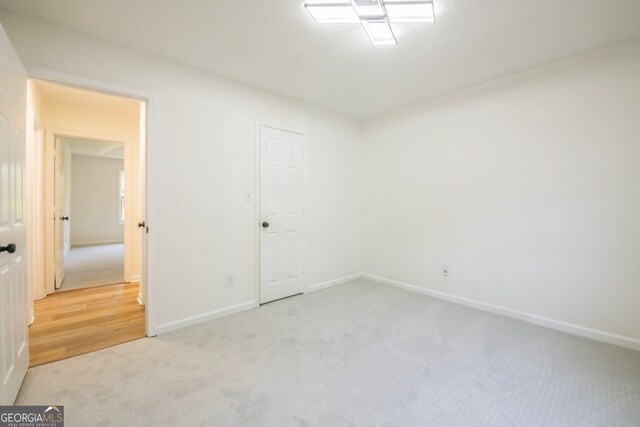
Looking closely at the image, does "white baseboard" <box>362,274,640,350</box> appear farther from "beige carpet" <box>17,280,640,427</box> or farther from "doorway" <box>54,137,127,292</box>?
"doorway" <box>54,137,127,292</box>

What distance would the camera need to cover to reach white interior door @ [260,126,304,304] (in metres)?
3.26

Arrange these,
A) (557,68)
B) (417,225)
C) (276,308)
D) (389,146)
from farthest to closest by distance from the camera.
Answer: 1. (389,146)
2. (417,225)
3. (276,308)
4. (557,68)

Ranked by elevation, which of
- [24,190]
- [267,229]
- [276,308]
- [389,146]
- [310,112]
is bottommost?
[276,308]

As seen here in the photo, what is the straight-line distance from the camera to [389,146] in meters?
4.02

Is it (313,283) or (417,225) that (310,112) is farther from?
(313,283)

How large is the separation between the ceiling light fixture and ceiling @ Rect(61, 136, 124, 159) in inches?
229

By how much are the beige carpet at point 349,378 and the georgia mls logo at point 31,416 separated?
0.16 feet

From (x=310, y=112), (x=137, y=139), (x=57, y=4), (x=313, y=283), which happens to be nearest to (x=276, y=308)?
(x=313, y=283)

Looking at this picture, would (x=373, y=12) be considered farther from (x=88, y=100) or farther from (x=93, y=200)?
(x=93, y=200)

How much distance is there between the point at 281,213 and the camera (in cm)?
344

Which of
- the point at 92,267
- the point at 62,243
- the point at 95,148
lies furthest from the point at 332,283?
the point at 95,148

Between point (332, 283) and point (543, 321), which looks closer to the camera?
point (543, 321)

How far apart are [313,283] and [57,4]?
137 inches

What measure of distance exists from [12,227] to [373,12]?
2.57 metres
